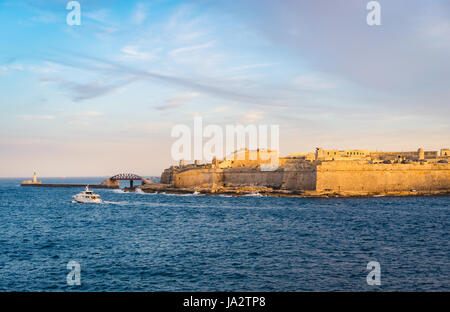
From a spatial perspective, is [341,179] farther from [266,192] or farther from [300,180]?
[266,192]

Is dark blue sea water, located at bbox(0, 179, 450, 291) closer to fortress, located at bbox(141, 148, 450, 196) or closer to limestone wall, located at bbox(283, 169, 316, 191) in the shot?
fortress, located at bbox(141, 148, 450, 196)

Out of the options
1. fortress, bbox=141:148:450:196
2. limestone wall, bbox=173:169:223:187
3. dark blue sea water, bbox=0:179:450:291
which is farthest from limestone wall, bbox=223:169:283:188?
dark blue sea water, bbox=0:179:450:291

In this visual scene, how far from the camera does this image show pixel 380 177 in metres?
57.1

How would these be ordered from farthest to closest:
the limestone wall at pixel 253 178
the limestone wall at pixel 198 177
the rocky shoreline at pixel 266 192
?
the limestone wall at pixel 198 177 < the limestone wall at pixel 253 178 < the rocky shoreline at pixel 266 192

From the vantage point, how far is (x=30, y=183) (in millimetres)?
114500

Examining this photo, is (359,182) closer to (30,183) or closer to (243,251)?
(243,251)

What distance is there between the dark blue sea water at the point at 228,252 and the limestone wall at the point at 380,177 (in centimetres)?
2301

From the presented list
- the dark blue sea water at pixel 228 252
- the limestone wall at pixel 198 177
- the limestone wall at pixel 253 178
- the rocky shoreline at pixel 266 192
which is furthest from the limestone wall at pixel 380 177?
the dark blue sea water at pixel 228 252

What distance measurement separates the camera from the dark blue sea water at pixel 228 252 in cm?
1360

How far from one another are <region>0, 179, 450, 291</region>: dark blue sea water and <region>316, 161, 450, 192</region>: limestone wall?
75.5 ft

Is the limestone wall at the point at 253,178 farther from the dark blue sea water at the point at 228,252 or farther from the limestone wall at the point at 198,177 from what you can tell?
the dark blue sea water at the point at 228,252

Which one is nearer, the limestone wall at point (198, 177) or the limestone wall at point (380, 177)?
the limestone wall at point (380, 177)

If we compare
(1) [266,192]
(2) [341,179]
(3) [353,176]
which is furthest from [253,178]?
(3) [353,176]

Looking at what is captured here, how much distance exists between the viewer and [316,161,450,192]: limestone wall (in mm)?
55469
